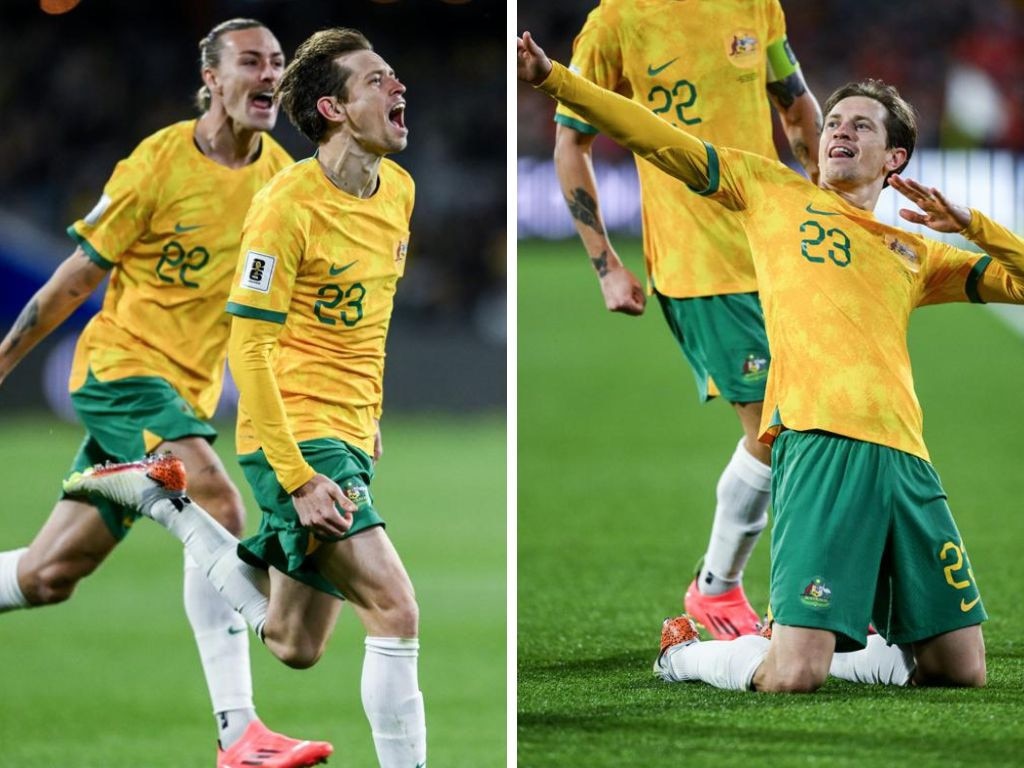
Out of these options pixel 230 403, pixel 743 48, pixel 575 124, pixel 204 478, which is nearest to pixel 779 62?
pixel 743 48

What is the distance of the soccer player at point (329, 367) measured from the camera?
3537 millimetres

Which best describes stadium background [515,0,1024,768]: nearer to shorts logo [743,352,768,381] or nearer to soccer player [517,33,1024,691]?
soccer player [517,33,1024,691]

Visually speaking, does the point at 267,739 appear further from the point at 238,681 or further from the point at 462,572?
the point at 462,572

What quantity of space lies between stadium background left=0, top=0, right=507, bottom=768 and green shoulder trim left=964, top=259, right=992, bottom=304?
6.69 feet

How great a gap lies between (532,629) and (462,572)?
4125 millimetres

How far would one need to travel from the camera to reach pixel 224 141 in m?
Answer: 4.43

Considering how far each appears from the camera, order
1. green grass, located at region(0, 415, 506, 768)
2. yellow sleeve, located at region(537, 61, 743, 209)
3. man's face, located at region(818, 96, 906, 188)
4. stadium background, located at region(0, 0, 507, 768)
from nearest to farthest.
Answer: yellow sleeve, located at region(537, 61, 743, 209)
man's face, located at region(818, 96, 906, 188)
green grass, located at region(0, 415, 506, 768)
stadium background, located at region(0, 0, 507, 768)

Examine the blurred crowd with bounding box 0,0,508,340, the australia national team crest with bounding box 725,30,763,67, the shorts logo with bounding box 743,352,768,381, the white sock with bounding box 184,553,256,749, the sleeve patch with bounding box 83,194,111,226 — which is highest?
the blurred crowd with bounding box 0,0,508,340

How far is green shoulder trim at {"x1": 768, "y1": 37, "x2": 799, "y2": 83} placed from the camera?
4535mm

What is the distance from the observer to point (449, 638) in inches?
292

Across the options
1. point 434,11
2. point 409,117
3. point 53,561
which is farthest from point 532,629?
point 434,11

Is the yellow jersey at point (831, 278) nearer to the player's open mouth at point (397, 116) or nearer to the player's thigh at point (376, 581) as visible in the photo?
the player's open mouth at point (397, 116)

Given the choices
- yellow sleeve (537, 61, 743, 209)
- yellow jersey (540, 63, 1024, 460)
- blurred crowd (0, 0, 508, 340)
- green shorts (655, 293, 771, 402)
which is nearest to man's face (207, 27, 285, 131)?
yellow sleeve (537, 61, 743, 209)

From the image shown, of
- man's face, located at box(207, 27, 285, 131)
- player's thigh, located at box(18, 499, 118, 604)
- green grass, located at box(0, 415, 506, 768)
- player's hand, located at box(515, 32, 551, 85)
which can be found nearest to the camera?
player's hand, located at box(515, 32, 551, 85)
